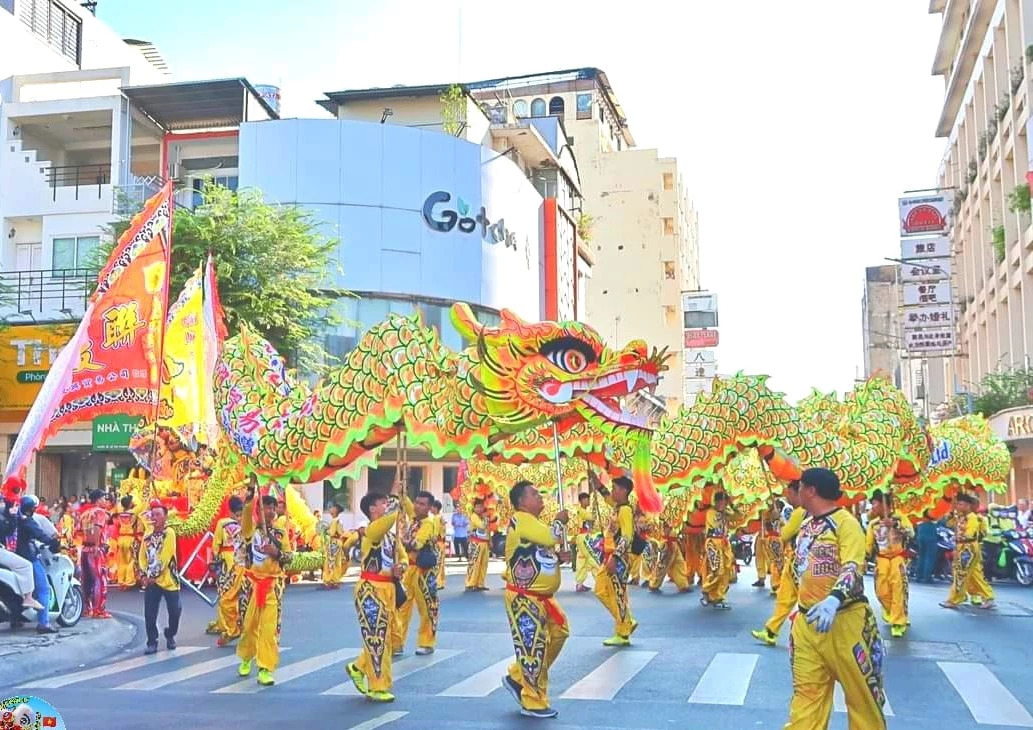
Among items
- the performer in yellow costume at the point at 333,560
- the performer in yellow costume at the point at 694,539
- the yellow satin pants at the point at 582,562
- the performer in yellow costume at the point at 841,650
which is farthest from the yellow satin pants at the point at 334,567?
the performer in yellow costume at the point at 841,650

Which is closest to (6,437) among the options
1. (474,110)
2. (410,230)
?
(410,230)

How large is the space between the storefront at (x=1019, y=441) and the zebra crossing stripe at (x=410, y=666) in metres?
18.2

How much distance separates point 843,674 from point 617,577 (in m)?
6.01

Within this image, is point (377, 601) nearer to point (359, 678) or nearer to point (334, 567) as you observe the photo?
point (359, 678)

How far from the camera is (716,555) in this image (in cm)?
1689

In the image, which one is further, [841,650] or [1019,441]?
[1019,441]

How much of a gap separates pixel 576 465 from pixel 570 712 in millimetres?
13283

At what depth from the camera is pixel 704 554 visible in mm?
17672

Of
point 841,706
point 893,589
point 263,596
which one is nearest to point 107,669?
point 263,596

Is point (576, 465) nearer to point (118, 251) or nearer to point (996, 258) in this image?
point (118, 251)

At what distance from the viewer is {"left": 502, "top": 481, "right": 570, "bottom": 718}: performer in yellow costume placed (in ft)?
28.0

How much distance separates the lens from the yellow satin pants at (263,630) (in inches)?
398

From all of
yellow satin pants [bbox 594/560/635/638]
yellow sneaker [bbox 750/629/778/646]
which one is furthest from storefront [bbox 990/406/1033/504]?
yellow satin pants [bbox 594/560/635/638]

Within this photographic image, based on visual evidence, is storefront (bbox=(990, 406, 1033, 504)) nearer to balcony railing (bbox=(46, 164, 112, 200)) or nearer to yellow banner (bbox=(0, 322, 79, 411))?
yellow banner (bbox=(0, 322, 79, 411))
